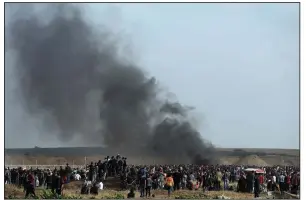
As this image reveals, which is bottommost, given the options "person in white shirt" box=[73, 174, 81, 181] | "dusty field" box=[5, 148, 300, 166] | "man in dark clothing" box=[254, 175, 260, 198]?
"man in dark clothing" box=[254, 175, 260, 198]

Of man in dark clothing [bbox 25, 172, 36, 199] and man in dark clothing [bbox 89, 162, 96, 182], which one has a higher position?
man in dark clothing [bbox 89, 162, 96, 182]

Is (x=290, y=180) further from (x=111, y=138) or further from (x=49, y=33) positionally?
(x=49, y=33)

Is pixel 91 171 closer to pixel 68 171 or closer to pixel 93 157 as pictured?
pixel 93 157

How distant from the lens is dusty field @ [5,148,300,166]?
20.4 m

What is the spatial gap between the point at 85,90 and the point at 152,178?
2.84 metres

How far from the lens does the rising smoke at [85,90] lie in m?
20.5

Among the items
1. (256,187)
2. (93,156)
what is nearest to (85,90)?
(93,156)

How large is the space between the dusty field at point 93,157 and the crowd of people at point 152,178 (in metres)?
0.17

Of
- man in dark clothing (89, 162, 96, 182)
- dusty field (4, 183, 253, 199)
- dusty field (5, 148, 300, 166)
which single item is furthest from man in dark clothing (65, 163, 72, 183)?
man in dark clothing (89, 162, 96, 182)

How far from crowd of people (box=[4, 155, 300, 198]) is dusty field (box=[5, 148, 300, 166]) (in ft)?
0.55

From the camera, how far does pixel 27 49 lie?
67.4 feet

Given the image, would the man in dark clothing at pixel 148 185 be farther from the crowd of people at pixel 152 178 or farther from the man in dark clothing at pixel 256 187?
the man in dark clothing at pixel 256 187

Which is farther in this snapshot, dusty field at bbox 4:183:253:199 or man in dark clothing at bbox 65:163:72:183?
man in dark clothing at bbox 65:163:72:183

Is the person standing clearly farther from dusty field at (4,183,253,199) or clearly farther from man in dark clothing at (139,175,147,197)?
man in dark clothing at (139,175,147,197)
